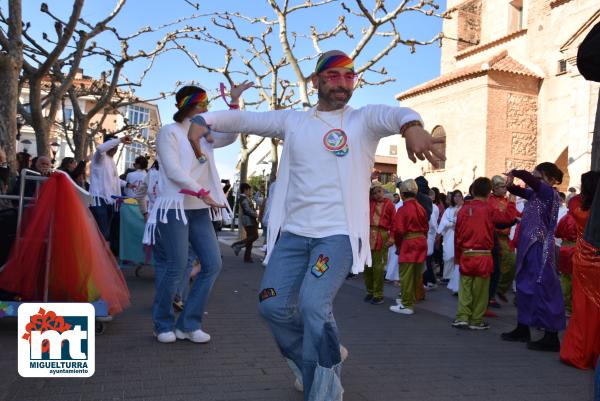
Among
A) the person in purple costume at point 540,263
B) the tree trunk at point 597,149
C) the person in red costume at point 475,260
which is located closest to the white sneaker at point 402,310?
the person in red costume at point 475,260

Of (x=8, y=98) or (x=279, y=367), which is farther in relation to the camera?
(x=8, y=98)

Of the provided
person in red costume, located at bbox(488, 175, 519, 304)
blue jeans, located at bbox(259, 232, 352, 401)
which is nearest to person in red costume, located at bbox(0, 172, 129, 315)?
blue jeans, located at bbox(259, 232, 352, 401)

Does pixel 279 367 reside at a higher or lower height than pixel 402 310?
higher

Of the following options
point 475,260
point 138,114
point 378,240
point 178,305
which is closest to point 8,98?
point 178,305

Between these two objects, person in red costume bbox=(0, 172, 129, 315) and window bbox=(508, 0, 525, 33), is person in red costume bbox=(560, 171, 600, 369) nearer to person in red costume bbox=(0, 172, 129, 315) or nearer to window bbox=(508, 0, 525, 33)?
person in red costume bbox=(0, 172, 129, 315)

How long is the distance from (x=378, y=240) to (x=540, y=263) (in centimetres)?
291

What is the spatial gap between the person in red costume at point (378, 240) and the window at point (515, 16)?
2750 centimetres

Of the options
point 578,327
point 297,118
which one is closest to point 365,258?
point 297,118

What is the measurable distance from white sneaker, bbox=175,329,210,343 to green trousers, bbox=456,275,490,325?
3255 millimetres

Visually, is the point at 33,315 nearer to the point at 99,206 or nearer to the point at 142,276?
the point at 99,206

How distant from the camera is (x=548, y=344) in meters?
5.71

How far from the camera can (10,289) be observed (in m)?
5.00

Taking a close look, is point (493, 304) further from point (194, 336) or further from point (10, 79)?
point (10, 79)

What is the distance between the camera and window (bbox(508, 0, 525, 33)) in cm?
3222
